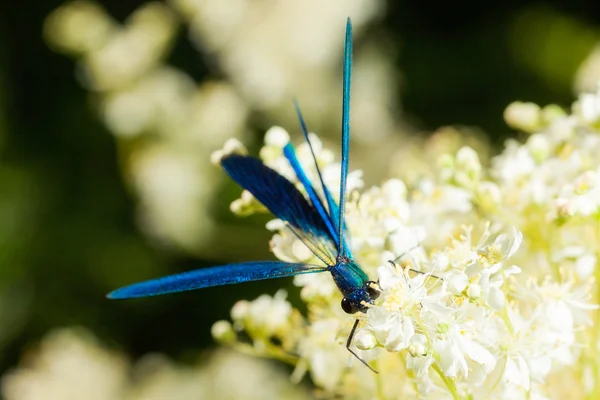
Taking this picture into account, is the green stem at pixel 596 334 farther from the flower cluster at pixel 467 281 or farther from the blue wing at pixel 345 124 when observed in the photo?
the blue wing at pixel 345 124

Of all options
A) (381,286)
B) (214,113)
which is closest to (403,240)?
(381,286)

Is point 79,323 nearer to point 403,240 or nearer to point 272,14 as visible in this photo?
point 272,14

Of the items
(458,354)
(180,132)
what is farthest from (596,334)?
(180,132)

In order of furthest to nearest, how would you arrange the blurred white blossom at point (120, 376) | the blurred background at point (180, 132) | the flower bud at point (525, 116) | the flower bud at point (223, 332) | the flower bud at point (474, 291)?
the blurred background at point (180, 132) < the blurred white blossom at point (120, 376) < the flower bud at point (525, 116) < the flower bud at point (223, 332) < the flower bud at point (474, 291)

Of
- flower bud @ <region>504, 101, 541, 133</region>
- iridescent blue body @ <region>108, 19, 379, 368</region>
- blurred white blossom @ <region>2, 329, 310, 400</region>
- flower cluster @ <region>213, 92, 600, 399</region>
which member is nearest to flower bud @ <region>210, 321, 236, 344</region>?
flower cluster @ <region>213, 92, 600, 399</region>

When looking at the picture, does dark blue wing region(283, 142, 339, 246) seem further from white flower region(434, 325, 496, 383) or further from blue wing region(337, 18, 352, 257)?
white flower region(434, 325, 496, 383)

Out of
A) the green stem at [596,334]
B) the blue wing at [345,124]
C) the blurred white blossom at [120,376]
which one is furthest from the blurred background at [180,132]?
the blue wing at [345,124]

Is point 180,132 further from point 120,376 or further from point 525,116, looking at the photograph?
point 525,116
